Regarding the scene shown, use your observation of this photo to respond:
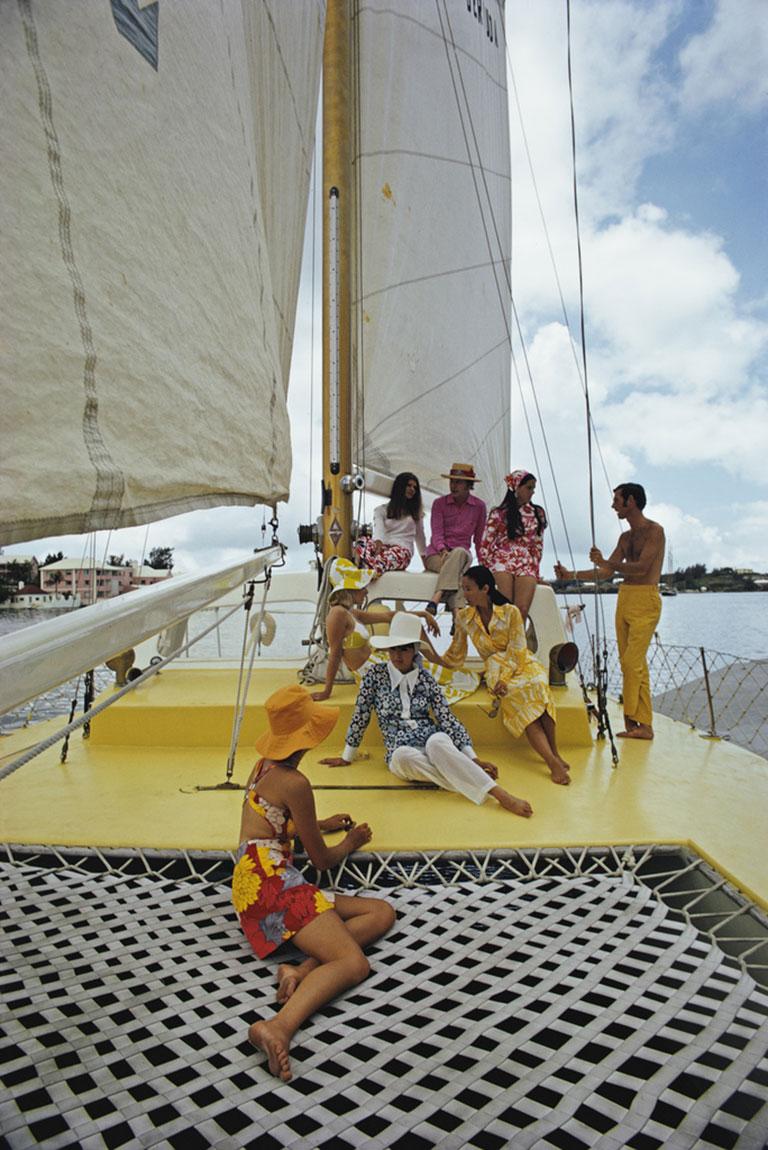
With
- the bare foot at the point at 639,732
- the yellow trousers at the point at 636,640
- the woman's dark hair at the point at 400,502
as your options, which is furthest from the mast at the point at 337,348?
the bare foot at the point at 639,732

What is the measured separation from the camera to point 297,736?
2094mm

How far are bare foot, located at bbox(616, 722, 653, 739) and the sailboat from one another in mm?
484

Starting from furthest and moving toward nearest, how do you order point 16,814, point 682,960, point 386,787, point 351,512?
point 351,512 < point 386,787 < point 16,814 < point 682,960

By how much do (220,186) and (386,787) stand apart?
247cm

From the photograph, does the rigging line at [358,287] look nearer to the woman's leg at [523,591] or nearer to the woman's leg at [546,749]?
the woman's leg at [523,591]

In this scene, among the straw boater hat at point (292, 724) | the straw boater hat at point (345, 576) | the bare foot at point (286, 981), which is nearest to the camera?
the bare foot at point (286, 981)

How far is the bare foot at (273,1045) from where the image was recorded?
1.46m

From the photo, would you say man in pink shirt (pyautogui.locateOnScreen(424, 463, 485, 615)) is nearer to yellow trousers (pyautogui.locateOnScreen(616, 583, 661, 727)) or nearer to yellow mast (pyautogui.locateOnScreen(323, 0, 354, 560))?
yellow mast (pyautogui.locateOnScreen(323, 0, 354, 560))

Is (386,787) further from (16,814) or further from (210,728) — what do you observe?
(16,814)

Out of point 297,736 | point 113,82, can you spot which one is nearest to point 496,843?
point 297,736

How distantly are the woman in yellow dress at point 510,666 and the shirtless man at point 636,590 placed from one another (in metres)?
0.69

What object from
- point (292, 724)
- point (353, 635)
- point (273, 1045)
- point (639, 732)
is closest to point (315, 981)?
point (273, 1045)

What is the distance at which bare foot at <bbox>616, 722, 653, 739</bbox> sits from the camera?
402 centimetres

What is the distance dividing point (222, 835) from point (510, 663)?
5.62 feet
